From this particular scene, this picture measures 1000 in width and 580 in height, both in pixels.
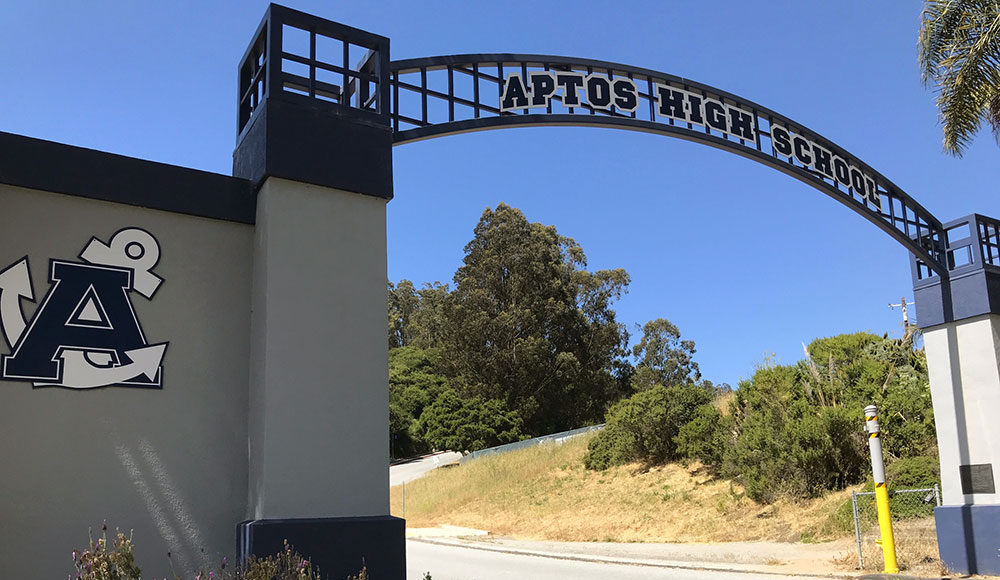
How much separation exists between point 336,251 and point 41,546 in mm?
2879

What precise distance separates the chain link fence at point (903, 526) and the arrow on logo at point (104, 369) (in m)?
11.3

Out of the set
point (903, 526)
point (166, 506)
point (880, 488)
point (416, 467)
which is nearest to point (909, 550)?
point (903, 526)

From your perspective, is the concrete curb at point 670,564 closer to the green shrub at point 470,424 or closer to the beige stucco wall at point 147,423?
the beige stucco wall at point 147,423

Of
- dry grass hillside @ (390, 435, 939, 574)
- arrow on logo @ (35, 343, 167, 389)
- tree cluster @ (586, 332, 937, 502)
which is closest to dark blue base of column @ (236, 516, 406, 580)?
arrow on logo @ (35, 343, 167, 389)

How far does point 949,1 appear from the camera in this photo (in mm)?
12797

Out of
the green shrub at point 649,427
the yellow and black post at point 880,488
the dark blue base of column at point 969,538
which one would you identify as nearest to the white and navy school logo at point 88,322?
the yellow and black post at point 880,488

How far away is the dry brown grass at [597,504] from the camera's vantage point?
66.5 ft

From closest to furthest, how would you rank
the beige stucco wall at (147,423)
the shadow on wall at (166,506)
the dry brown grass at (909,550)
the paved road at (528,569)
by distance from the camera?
the beige stucco wall at (147,423), the shadow on wall at (166,506), the dry brown grass at (909,550), the paved road at (528,569)

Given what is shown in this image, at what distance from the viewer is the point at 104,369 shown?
5.93 meters

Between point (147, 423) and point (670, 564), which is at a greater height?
point (147, 423)

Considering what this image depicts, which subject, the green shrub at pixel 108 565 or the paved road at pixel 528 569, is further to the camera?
the paved road at pixel 528 569

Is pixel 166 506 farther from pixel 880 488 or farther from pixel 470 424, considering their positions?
pixel 470 424

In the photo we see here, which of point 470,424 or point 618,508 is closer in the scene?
point 618,508

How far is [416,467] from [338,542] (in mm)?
44829
